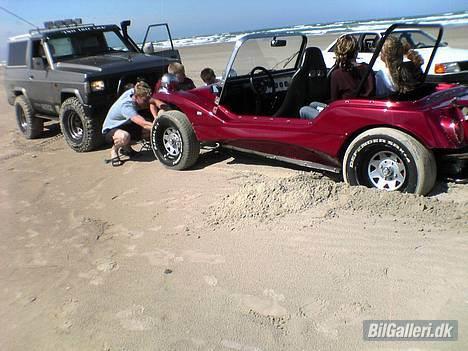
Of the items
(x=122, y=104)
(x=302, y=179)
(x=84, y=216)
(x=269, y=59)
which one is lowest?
(x=84, y=216)

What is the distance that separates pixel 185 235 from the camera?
14.6 ft

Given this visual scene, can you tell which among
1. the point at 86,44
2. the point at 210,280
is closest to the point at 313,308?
the point at 210,280

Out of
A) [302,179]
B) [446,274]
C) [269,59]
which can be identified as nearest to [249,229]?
[302,179]

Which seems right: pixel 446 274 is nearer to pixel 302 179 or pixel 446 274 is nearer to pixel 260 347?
pixel 260 347

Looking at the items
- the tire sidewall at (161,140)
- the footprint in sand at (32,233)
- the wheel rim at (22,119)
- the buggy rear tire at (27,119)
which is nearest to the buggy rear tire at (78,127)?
the buggy rear tire at (27,119)

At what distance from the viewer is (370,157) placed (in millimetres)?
4578

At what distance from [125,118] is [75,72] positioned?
4.39ft

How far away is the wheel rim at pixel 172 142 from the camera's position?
6.30 metres

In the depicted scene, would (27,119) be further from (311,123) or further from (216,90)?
(311,123)

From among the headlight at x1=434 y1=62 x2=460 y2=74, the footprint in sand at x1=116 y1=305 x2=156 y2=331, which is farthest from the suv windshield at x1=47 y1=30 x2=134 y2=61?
the footprint in sand at x1=116 y1=305 x2=156 y2=331

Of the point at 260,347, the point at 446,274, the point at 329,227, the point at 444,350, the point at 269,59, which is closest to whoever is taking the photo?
the point at 444,350

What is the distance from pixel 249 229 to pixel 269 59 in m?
2.52

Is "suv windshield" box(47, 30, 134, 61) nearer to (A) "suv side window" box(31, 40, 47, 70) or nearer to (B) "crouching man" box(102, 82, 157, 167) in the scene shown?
(A) "suv side window" box(31, 40, 47, 70)

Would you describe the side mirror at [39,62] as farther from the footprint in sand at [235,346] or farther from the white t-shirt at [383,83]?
the footprint in sand at [235,346]
